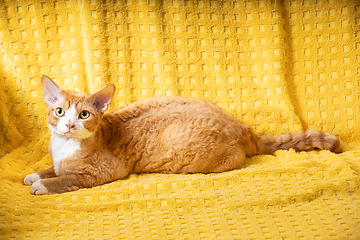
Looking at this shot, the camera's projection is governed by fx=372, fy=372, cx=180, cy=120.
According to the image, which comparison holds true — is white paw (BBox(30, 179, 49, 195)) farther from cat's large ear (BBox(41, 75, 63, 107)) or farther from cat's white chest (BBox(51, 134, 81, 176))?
cat's large ear (BBox(41, 75, 63, 107))

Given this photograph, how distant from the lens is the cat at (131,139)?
1532 millimetres

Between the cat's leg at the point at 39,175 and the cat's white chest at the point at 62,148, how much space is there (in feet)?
0.23

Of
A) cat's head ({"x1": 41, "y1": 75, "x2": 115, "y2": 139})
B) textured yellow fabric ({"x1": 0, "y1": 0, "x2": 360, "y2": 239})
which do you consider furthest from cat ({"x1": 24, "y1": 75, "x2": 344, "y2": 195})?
textured yellow fabric ({"x1": 0, "y1": 0, "x2": 360, "y2": 239})

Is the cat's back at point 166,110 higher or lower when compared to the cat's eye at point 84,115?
lower

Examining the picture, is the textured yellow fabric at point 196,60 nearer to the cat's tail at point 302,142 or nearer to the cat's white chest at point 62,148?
the cat's tail at point 302,142

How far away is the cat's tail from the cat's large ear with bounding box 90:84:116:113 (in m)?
0.79

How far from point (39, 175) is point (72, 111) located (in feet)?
1.17

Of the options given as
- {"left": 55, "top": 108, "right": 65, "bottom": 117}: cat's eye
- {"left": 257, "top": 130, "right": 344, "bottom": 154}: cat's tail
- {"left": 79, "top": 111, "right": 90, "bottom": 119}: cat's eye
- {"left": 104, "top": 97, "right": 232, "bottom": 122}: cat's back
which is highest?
{"left": 55, "top": 108, "right": 65, "bottom": 117}: cat's eye

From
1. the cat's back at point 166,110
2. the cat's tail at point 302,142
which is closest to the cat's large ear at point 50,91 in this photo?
the cat's back at point 166,110

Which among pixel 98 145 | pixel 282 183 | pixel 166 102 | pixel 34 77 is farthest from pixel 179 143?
pixel 34 77

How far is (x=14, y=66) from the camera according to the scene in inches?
79.4

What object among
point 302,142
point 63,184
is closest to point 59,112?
point 63,184

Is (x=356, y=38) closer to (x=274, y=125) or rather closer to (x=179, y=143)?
(x=274, y=125)

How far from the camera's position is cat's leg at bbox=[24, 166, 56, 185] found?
161 cm
